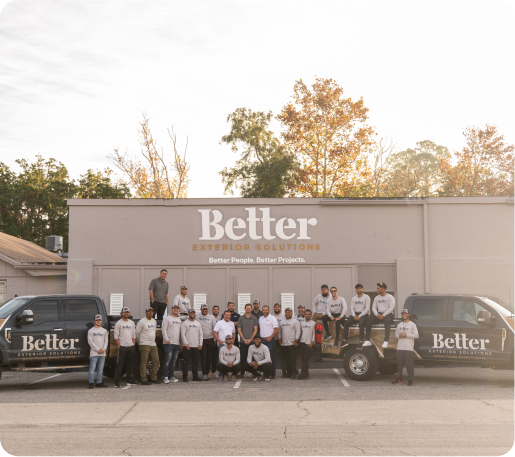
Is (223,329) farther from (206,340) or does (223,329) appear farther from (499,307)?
(499,307)

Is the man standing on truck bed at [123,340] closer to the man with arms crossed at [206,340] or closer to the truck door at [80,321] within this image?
the truck door at [80,321]

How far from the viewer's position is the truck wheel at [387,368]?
47.2 feet

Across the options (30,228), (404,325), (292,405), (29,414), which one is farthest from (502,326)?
(30,228)

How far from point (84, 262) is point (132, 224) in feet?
6.42

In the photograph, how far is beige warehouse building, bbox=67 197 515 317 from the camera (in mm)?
18906

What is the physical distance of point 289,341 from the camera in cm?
1439

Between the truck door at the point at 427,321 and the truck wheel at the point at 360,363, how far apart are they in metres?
1.06

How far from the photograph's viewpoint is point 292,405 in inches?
420

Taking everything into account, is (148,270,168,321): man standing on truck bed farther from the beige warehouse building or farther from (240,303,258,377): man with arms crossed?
(240,303,258,377): man with arms crossed

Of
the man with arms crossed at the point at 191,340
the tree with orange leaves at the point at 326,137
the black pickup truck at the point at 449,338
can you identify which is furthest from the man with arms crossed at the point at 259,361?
the tree with orange leaves at the point at 326,137

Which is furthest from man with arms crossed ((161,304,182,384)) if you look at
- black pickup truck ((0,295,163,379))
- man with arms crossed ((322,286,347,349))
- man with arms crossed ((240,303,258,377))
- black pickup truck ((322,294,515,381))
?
man with arms crossed ((322,286,347,349))

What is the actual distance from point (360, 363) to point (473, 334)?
2.65 m

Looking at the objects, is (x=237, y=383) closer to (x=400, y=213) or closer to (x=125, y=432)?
(x=125, y=432)

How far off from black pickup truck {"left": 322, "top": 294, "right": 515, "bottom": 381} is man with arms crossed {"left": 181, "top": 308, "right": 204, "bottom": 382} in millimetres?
3085
